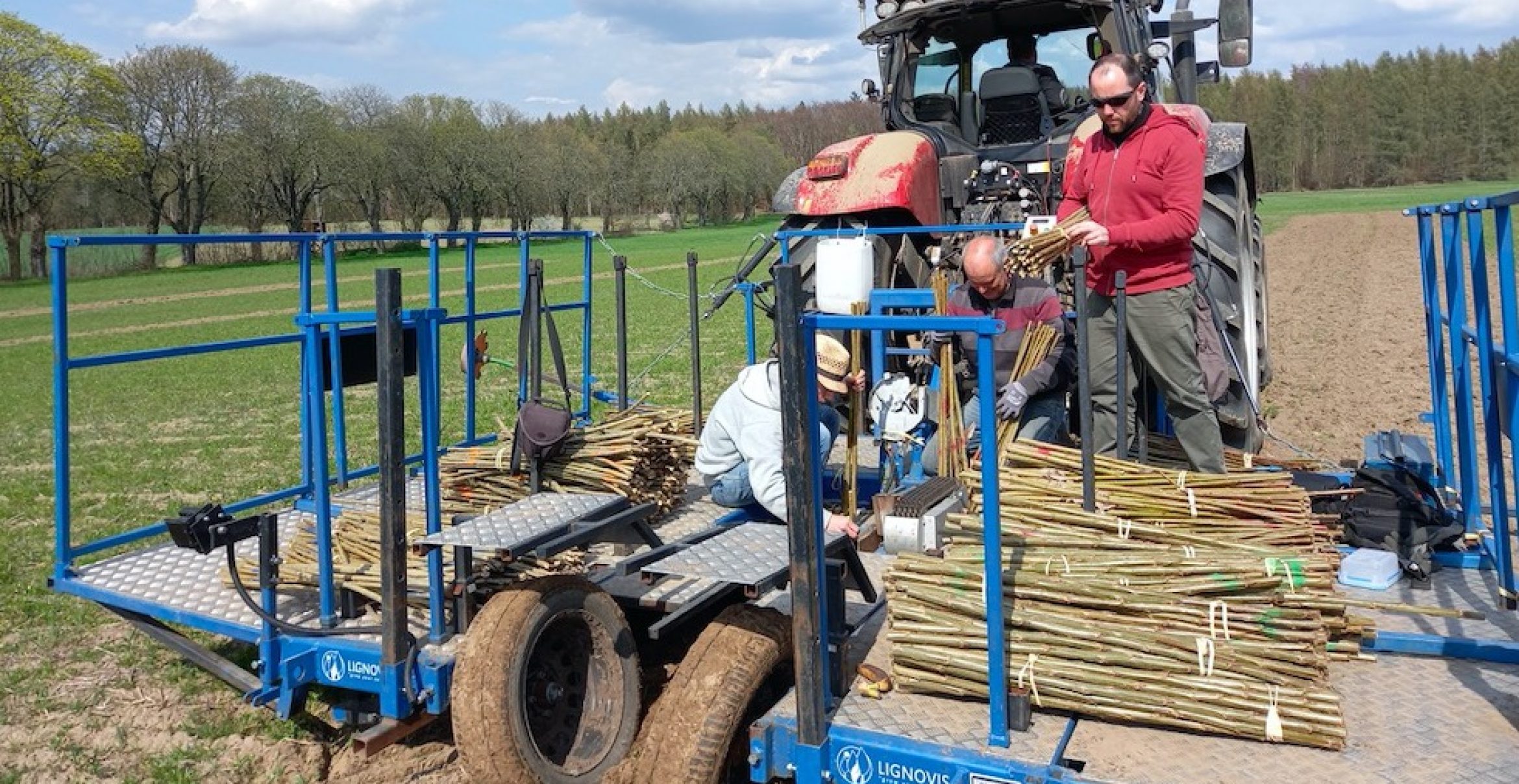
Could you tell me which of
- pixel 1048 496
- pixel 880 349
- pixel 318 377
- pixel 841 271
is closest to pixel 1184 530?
pixel 1048 496

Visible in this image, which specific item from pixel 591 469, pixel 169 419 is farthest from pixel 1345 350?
pixel 169 419

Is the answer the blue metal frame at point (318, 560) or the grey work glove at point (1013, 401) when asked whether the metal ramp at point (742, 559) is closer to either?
the blue metal frame at point (318, 560)

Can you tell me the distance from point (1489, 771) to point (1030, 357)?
8.00ft

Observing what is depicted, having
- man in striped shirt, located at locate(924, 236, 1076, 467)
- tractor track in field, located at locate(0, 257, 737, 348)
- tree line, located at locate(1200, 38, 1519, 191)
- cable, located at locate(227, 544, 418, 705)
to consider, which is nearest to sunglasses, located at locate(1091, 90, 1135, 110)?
man in striped shirt, located at locate(924, 236, 1076, 467)

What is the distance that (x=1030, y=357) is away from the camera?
484 cm

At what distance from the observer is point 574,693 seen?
3623 mm

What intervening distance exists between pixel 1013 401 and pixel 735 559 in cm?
170

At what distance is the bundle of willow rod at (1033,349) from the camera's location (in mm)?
4805

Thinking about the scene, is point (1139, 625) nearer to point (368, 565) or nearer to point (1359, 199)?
point (368, 565)

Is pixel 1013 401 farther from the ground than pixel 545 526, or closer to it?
farther from the ground

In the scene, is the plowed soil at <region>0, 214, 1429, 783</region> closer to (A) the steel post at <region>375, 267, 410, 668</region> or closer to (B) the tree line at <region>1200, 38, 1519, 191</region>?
(A) the steel post at <region>375, 267, 410, 668</region>

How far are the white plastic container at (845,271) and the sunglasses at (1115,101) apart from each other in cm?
121

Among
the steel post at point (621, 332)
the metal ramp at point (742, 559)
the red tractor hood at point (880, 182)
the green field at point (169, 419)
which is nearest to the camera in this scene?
the metal ramp at point (742, 559)

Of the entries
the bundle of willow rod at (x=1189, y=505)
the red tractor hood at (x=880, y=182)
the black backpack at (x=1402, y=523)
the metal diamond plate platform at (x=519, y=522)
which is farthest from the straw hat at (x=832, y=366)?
the red tractor hood at (x=880, y=182)
